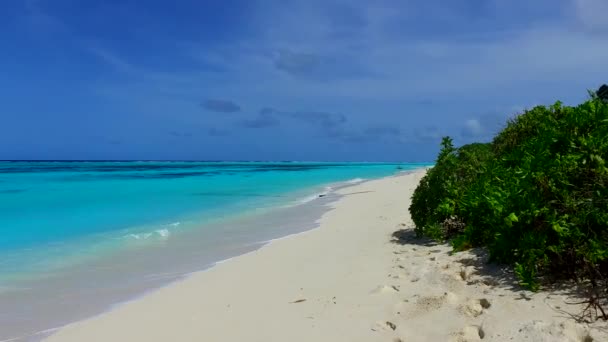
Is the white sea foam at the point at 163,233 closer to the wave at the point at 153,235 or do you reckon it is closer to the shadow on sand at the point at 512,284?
the wave at the point at 153,235

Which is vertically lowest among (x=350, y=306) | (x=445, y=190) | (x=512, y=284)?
(x=350, y=306)

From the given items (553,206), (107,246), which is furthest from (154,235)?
(553,206)

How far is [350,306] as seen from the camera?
175 inches

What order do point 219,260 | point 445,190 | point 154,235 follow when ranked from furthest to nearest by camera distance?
point 154,235
point 219,260
point 445,190

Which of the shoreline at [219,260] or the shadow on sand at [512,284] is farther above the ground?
the shadow on sand at [512,284]

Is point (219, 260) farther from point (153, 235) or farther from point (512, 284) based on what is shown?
point (512, 284)

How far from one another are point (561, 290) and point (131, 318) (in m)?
4.13

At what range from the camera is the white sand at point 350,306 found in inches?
139

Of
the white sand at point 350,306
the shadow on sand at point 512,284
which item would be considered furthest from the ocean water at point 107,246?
the shadow on sand at point 512,284

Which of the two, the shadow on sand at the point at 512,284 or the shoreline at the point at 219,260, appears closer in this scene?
the shadow on sand at the point at 512,284

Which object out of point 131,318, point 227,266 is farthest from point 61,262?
point 131,318

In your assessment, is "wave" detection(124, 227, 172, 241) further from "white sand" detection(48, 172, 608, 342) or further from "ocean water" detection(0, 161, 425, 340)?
"white sand" detection(48, 172, 608, 342)

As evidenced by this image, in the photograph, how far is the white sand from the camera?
3.54 meters

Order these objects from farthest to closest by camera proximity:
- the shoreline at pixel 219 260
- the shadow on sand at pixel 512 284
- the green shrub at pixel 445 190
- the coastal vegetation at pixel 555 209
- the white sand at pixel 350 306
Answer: the green shrub at pixel 445 190, the shoreline at pixel 219 260, the coastal vegetation at pixel 555 209, the white sand at pixel 350 306, the shadow on sand at pixel 512 284
